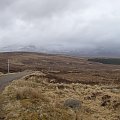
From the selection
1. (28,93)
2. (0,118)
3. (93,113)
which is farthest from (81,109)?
(0,118)

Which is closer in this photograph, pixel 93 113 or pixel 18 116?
pixel 18 116

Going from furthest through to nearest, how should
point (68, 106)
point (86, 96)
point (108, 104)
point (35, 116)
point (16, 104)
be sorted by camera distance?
point (86, 96)
point (108, 104)
point (68, 106)
point (16, 104)
point (35, 116)

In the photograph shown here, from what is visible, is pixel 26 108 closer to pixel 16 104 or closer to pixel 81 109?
→ pixel 16 104

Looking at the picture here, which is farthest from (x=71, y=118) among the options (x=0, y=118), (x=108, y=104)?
(x=108, y=104)

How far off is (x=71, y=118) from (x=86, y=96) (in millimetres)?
13321

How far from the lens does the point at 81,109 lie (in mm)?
22109

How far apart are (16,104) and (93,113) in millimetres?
5314

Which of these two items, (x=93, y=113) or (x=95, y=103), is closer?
(x=93, y=113)

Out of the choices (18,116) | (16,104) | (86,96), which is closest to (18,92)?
(16,104)

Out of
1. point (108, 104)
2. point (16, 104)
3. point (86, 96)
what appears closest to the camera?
point (16, 104)

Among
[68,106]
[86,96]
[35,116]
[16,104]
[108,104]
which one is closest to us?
[35,116]

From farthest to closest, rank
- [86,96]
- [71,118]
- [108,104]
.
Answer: [86,96] → [108,104] → [71,118]

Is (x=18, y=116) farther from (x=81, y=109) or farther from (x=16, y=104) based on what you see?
(x=81, y=109)

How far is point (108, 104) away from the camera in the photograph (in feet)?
84.8
